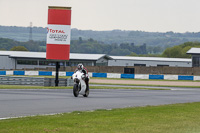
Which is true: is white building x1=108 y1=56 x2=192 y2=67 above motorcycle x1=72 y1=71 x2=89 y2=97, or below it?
above

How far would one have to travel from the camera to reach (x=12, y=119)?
11867mm

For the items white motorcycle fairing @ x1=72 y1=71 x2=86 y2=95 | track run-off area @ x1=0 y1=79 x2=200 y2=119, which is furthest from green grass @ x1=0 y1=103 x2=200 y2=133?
white motorcycle fairing @ x1=72 y1=71 x2=86 y2=95

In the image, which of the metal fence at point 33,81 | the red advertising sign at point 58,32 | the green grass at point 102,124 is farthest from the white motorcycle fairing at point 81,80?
the metal fence at point 33,81

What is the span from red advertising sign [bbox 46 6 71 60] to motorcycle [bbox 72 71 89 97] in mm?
11615

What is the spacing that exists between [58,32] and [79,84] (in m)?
11.8

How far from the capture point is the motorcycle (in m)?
22.2

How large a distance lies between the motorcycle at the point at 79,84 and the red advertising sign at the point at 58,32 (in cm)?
1161

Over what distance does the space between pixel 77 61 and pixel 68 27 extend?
59.8 m

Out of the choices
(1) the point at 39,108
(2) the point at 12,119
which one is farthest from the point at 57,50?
(2) the point at 12,119

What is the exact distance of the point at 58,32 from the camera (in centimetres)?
3366

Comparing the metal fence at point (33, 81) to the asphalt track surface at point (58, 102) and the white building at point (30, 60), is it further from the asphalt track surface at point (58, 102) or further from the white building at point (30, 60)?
the white building at point (30, 60)

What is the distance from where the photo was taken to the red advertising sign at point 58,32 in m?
33.3

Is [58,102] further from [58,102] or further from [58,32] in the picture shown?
[58,32]

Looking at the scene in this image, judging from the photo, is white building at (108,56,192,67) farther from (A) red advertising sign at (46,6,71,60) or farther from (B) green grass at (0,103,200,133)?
(B) green grass at (0,103,200,133)
